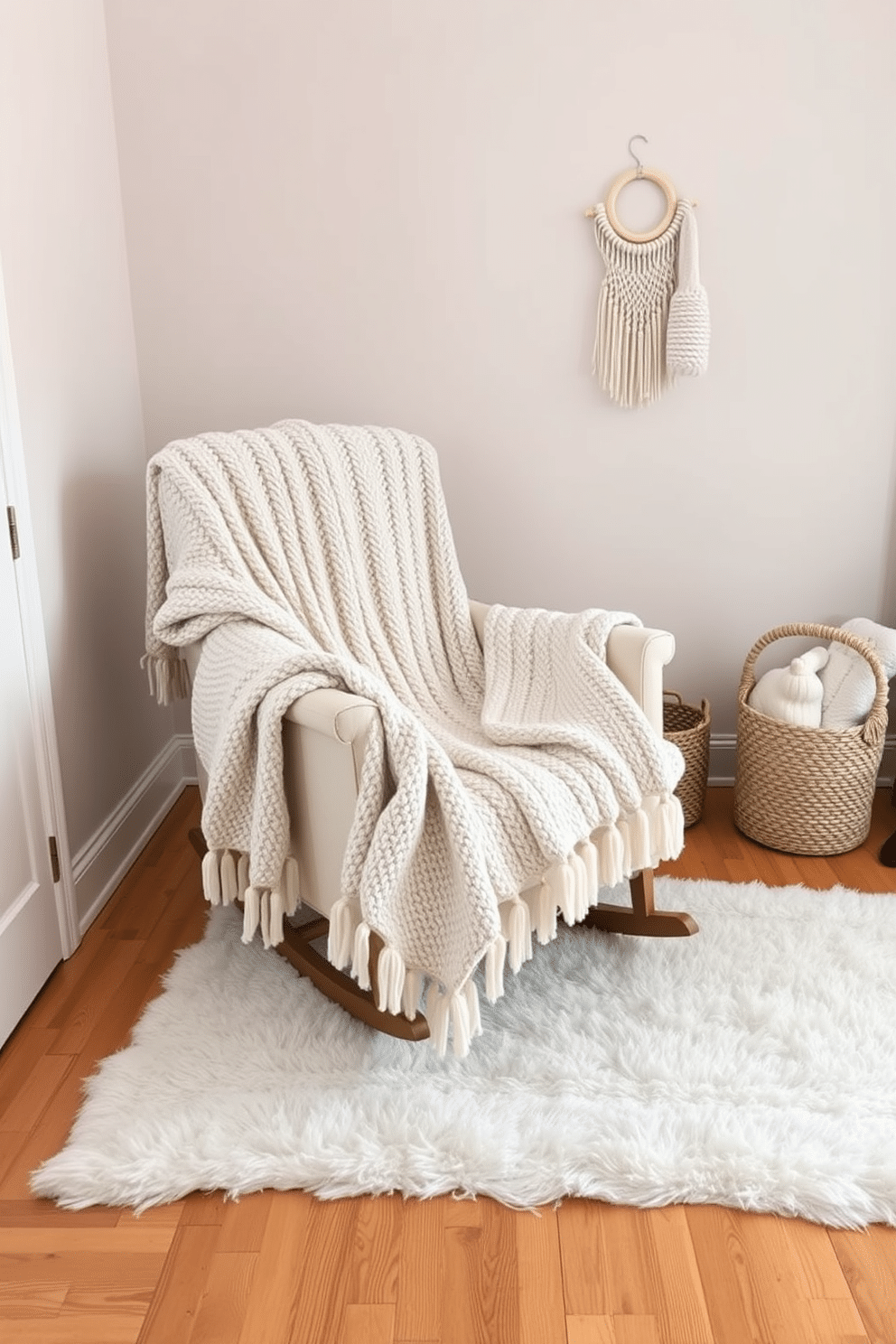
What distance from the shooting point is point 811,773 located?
2396mm

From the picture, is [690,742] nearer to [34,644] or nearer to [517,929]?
[517,929]

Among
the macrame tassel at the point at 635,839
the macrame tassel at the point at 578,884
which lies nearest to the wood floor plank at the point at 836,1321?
the macrame tassel at the point at 578,884

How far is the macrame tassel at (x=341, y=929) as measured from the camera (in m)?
1.55

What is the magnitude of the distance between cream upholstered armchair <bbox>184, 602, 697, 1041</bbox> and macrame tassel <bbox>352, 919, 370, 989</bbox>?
5 centimetres

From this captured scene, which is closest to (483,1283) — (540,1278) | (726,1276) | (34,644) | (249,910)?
(540,1278)

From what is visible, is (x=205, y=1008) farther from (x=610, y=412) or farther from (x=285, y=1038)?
(x=610, y=412)

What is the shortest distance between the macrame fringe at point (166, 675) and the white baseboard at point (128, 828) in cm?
34

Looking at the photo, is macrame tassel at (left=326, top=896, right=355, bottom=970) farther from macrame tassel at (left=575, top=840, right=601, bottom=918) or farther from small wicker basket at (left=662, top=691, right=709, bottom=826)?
small wicker basket at (left=662, top=691, right=709, bottom=826)

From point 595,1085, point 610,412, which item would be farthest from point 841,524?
point 595,1085

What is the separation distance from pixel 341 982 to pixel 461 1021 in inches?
12.5

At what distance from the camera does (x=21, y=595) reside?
1.90 m

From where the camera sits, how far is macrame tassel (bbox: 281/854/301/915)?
1.72 metres

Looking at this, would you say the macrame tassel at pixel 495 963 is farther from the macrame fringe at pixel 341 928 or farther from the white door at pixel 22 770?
the white door at pixel 22 770

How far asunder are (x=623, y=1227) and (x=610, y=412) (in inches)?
70.4
